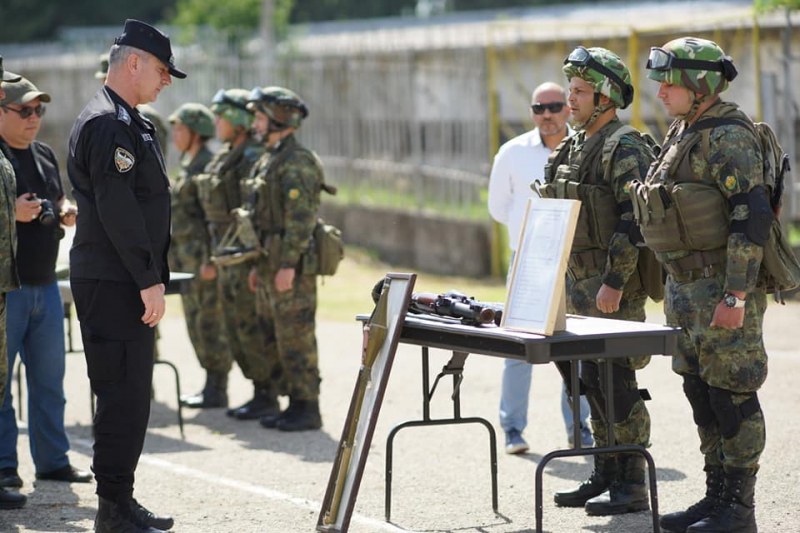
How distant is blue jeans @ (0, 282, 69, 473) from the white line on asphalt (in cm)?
71

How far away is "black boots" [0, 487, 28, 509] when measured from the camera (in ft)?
23.8

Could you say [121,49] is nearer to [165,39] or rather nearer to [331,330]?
[165,39]

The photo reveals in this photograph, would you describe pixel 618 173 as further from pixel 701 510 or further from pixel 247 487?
pixel 247 487

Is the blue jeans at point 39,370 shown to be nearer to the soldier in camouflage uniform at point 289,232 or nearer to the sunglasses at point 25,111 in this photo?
the sunglasses at point 25,111

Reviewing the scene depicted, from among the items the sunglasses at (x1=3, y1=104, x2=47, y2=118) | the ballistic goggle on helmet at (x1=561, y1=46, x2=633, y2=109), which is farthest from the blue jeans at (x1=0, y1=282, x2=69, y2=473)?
the ballistic goggle on helmet at (x1=561, y1=46, x2=633, y2=109)

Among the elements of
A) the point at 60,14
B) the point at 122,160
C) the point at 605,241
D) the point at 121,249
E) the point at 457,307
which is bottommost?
the point at 457,307

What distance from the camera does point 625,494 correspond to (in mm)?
6840

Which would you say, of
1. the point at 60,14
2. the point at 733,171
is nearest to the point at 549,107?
the point at 733,171

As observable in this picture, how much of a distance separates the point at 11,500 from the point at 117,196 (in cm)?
202

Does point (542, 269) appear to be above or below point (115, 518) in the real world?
above

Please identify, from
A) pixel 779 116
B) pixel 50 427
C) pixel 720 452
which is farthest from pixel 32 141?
pixel 779 116

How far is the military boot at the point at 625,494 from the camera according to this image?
6.81 metres

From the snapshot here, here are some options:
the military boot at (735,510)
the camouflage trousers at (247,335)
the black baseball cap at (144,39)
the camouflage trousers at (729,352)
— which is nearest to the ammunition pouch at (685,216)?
the camouflage trousers at (729,352)

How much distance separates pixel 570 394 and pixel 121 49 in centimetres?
257
